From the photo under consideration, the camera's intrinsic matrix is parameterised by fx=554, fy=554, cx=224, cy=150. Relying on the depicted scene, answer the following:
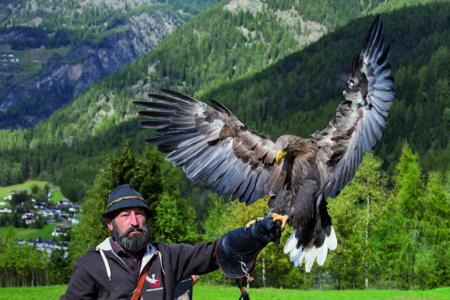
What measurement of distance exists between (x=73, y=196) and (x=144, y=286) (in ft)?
663

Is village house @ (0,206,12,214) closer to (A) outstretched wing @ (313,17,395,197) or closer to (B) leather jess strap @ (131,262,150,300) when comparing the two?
(A) outstretched wing @ (313,17,395,197)

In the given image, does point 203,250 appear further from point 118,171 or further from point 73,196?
point 73,196

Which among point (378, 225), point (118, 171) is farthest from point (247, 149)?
point (378, 225)

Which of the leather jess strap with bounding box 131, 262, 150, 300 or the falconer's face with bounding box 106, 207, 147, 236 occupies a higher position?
the falconer's face with bounding box 106, 207, 147, 236

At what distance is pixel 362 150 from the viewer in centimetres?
615

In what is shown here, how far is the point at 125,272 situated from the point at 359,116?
3345 mm

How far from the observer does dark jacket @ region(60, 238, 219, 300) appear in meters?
4.21

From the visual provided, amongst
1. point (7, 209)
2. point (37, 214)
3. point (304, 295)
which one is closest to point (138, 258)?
point (304, 295)

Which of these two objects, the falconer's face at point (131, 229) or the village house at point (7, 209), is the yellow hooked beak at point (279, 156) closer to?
the falconer's face at point (131, 229)

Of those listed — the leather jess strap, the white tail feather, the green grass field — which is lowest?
the green grass field

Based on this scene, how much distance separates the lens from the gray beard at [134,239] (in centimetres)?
423

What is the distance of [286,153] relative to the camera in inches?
241

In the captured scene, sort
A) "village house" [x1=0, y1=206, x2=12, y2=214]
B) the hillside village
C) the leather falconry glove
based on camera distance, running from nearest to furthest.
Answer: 1. the leather falconry glove
2. the hillside village
3. "village house" [x1=0, y1=206, x2=12, y2=214]

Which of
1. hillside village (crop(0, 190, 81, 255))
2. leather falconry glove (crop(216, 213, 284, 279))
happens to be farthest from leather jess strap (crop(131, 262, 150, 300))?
hillside village (crop(0, 190, 81, 255))
